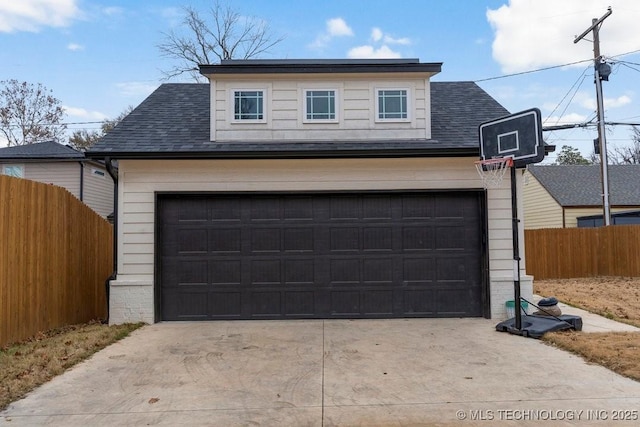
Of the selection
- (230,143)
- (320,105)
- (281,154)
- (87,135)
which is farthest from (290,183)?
(87,135)

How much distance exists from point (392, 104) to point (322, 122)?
1438 mm

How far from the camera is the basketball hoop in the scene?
6.82 m

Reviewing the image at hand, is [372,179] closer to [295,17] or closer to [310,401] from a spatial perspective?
[310,401]

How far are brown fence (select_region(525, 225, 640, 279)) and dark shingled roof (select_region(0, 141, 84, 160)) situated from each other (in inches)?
704

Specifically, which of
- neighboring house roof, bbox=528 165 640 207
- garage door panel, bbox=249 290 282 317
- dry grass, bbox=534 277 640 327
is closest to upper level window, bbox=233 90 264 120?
garage door panel, bbox=249 290 282 317

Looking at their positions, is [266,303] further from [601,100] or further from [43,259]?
[601,100]

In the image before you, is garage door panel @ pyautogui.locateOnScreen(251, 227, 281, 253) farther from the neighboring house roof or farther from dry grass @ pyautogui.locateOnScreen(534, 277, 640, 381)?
the neighboring house roof

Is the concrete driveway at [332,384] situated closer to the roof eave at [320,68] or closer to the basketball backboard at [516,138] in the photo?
the basketball backboard at [516,138]

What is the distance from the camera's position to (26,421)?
12.2ft

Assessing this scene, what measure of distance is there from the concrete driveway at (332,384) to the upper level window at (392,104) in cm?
425

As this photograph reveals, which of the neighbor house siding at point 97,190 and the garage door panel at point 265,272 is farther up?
the neighbor house siding at point 97,190

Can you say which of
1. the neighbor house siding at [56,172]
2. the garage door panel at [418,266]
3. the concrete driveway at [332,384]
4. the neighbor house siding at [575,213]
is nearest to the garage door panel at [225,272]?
the concrete driveway at [332,384]

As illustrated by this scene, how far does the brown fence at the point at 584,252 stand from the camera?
49.9 feet

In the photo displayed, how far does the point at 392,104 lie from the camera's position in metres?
8.80
